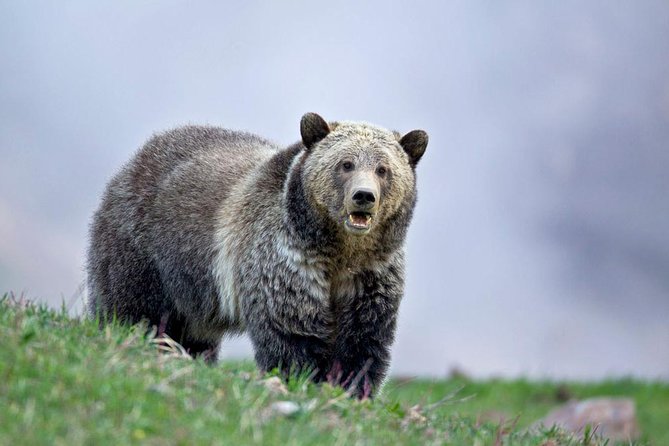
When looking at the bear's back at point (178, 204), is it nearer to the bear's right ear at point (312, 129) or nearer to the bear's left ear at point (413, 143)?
the bear's right ear at point (312, 129)

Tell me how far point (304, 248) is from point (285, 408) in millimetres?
2594

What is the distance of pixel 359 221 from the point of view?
773cm

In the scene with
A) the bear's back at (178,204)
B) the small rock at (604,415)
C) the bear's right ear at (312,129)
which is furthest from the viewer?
the small rock at (604,415)

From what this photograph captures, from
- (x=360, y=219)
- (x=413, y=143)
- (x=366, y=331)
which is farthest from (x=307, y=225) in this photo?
(x=413, y=143)

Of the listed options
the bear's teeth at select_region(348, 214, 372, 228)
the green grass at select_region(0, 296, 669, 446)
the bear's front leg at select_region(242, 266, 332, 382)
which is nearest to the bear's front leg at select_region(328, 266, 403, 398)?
the bear's front leg at select_region(242, 266, 332, 382)

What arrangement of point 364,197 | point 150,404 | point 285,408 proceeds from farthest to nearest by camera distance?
point 364,197
point 285,408
point 150,404

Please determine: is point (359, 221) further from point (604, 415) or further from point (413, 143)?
point (604, 415)

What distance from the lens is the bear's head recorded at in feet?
25.3

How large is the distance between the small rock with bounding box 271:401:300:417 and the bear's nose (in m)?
2.24

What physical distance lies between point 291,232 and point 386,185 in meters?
0.86

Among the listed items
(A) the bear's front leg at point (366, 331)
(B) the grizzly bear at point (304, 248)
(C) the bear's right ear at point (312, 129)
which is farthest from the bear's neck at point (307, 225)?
(A) the bear's front leg at point (366, 331)

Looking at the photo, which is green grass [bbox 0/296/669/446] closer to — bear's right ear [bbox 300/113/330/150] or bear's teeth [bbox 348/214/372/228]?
bear's teeth [bbox 348/214/372/228]

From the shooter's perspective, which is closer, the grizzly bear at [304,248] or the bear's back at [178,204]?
the grizzly bear at [304,248]

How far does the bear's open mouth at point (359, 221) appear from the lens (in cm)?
767
